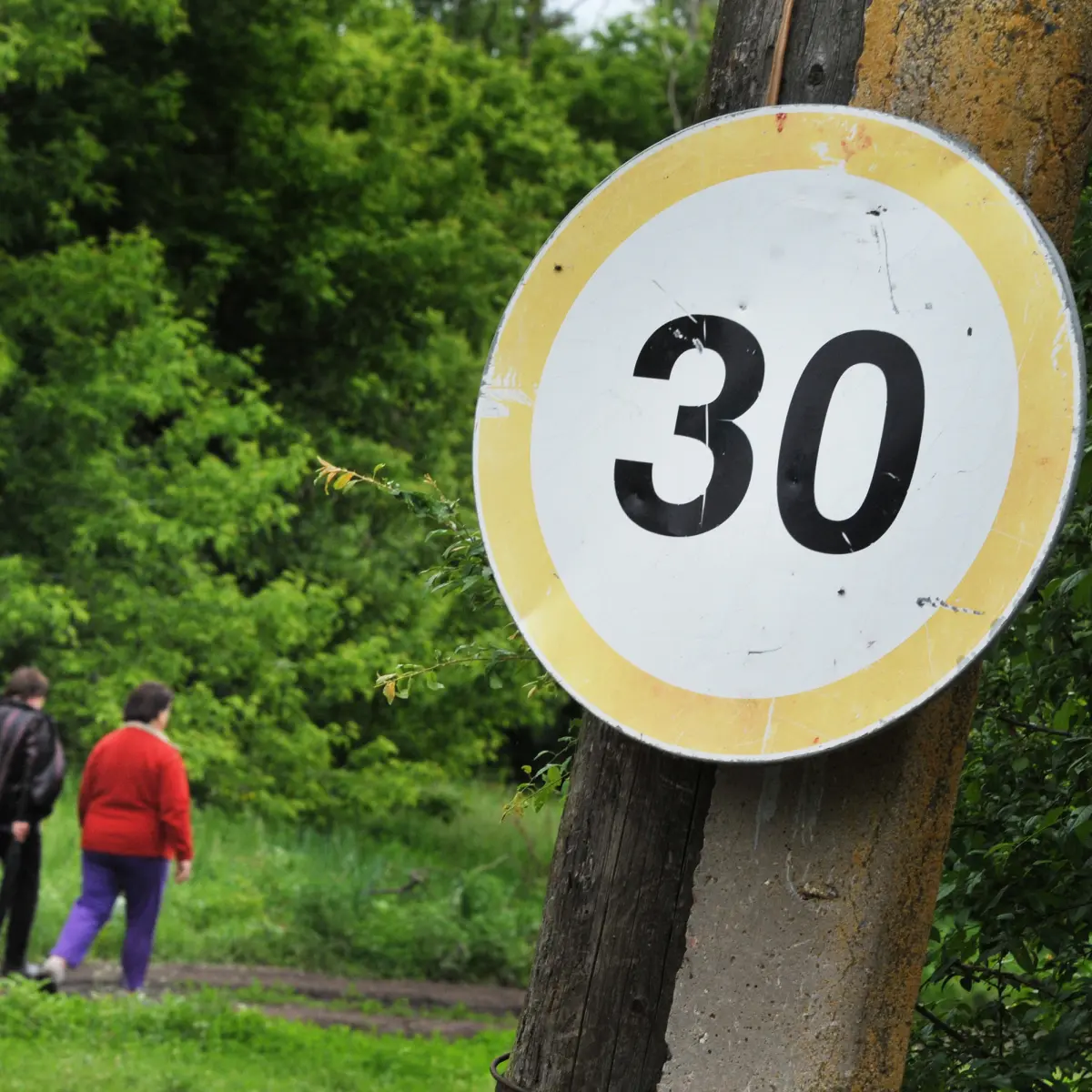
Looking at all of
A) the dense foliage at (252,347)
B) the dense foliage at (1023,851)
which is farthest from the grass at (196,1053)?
the dense foliage at (252,347)

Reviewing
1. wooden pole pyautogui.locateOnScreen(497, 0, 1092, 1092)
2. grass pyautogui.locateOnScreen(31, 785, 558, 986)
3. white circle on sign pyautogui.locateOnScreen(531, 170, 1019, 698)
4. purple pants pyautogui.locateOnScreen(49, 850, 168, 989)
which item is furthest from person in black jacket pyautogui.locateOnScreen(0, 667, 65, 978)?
white circle on sign pyautogui.locateOnScreen(531, 170, 1019, 698)

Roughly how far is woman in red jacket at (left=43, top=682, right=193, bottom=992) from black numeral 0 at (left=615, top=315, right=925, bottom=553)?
6.39 metres

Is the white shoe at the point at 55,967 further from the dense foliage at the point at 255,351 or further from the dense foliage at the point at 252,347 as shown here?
the dense foliage at the point at 252,347

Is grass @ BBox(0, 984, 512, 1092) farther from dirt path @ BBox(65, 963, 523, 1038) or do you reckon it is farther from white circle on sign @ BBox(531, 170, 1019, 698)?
white circle on sign @ BBox(531, 170, 1019, 698)

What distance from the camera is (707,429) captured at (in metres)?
1.83

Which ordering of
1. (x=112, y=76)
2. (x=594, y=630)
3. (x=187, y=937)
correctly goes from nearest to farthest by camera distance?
(x=594, y=630), (x=187, y=937), (x=112, y=76)

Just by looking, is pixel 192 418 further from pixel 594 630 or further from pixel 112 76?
pixel 594 630

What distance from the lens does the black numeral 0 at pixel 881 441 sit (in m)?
1.67

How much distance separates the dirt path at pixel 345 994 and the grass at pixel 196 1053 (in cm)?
81

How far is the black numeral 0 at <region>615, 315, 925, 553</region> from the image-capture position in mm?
1675

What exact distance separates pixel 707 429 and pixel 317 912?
990cm

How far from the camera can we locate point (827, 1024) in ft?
5.73

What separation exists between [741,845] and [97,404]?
42.1ft

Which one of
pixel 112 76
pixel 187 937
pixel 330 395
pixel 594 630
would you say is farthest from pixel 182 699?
pixel 594 630
